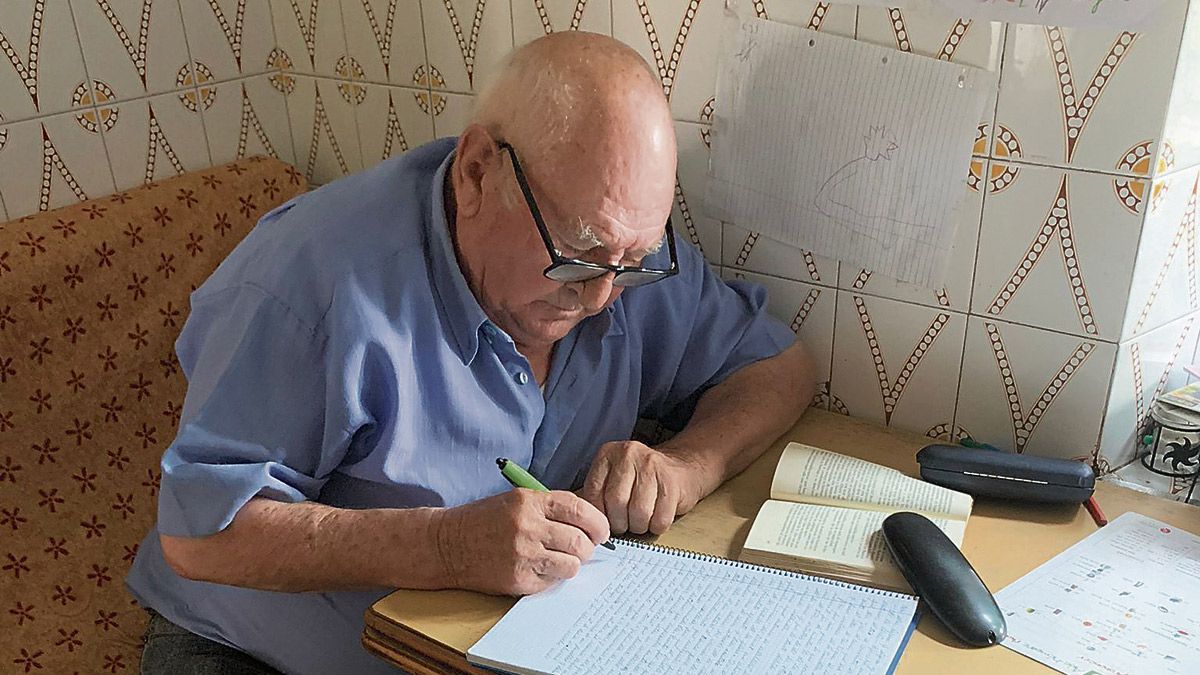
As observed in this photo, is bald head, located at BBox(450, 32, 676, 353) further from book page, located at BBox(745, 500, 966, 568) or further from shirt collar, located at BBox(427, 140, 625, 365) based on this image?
book page, located at BBox(745, 500, 966, 568)

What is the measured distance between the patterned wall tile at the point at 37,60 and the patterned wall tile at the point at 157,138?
0.31 ft

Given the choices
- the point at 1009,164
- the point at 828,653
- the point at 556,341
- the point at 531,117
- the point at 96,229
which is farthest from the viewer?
the point at 96,229

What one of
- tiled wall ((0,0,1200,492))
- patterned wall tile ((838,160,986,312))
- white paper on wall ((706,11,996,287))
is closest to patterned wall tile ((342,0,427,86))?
tiled wall ((0,0,1200,492))

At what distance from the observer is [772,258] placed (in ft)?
4.75

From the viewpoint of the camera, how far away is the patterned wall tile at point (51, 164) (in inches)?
64.6

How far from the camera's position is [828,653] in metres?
0.92

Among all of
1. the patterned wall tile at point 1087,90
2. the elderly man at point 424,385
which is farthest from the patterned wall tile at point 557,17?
the patterned wall tile at point 1087,90

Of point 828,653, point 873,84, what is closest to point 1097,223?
point 873,84

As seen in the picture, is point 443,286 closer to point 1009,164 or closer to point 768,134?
point 768,134

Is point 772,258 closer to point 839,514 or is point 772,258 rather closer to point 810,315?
point 810,315

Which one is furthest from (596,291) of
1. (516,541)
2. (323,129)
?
(323,129)

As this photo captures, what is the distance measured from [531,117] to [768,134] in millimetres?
407

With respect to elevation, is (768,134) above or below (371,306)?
above

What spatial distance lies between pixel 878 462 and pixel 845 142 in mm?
405
